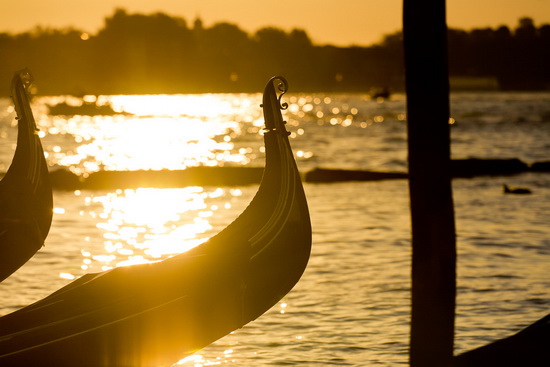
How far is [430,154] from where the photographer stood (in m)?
6.02

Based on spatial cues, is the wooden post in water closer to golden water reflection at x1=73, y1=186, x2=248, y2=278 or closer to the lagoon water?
the lagoon water

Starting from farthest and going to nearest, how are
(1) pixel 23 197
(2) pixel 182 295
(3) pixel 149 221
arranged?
1. (3) pixel 149 221
2. (1) pixel 23 197
3. (2) pixel 182 295

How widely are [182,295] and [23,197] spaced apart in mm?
2832

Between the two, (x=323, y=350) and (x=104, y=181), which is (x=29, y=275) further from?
(x=104, y=181)

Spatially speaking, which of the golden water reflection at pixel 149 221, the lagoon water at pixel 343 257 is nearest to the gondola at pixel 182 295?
the lagoon water at pixel 343 257

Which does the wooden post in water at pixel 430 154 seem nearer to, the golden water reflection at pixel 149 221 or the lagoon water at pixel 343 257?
the lagoon water at pixel 343 257

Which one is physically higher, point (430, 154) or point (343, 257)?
point (430, 154)

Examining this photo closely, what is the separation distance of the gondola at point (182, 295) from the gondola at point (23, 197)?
2.37 m

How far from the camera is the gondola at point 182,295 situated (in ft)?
16.9

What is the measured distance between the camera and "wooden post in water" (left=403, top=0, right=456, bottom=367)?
6016mm

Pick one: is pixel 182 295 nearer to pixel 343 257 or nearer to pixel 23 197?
pixel 23 197

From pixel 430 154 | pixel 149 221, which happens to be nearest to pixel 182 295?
pixel 430 154

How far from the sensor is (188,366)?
7.83 m

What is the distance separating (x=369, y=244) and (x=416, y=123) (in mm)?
8171
